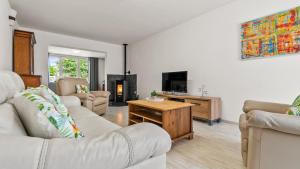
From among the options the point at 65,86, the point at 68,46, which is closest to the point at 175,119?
the point at 65,86

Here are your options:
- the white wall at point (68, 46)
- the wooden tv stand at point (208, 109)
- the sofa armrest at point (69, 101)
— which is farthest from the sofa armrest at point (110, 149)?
the white wall at point (68, 46)

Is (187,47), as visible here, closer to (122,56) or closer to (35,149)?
(122,56)

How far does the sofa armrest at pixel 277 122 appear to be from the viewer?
90 cm

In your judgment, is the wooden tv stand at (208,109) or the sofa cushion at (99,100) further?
the sofa cushion at (99,100)

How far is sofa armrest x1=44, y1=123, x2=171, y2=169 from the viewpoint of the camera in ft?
1.86

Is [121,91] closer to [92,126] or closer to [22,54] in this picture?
[22,54]

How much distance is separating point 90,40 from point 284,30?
561cm

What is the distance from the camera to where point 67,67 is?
24.8 ft

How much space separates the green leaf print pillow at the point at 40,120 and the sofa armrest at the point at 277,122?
1.18m

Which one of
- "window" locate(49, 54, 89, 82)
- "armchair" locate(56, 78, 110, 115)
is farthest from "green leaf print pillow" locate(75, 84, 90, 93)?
"window" locate(49, 54, 89, 82)

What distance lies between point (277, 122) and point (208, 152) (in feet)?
3.75

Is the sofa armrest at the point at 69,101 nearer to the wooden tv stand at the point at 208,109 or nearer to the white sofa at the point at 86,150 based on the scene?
the white sofa at the point at 86,150

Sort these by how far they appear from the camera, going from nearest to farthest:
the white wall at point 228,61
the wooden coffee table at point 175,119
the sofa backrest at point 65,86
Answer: the wooden coffee table at point 175,119, the white wall at point 228,61, the sofa backrest at point 65,86

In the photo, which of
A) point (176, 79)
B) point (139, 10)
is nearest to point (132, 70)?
point (176, 79)
